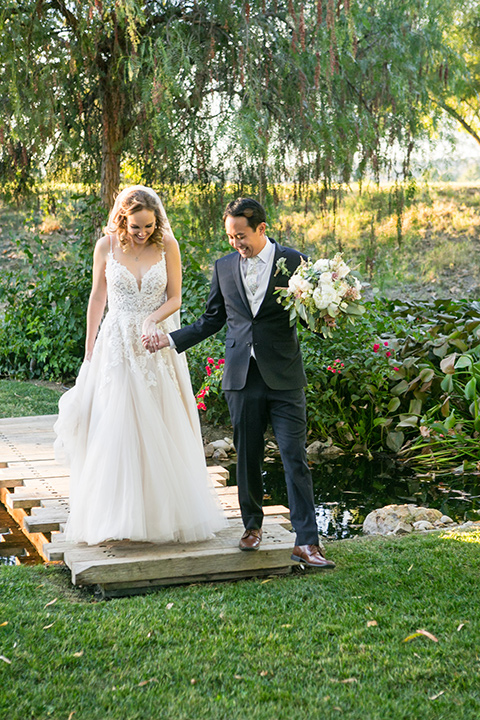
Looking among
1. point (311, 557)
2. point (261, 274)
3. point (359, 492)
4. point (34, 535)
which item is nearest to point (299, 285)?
point (261, 274)

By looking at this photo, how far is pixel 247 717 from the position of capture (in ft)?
8.35

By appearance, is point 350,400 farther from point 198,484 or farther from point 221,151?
point 198,484

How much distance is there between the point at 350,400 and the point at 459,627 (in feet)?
13.2

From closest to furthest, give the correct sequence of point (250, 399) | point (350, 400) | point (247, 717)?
point (247, 717)
point (250, 399)
point (350, 400)

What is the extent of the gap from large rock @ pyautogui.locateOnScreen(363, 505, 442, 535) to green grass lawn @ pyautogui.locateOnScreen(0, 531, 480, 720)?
111cm

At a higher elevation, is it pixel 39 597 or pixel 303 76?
pixel 303 76

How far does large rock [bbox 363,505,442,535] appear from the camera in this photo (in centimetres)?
507

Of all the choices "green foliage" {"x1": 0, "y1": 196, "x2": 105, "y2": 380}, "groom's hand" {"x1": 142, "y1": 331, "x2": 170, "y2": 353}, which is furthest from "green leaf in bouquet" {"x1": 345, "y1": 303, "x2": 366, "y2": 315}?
"green foliage" {"x1": 0, "y1": 196, "x2": 105, "y2": 380}

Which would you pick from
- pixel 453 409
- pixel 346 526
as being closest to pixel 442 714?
pixel 346 526

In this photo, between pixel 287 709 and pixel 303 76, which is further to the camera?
pixel 303 76

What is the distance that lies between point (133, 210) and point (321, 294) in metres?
1.05

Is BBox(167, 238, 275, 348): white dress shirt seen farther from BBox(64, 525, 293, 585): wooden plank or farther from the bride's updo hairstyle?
BBox(64, 525, 293, 585): wooden plank

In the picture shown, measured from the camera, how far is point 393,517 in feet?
16.8

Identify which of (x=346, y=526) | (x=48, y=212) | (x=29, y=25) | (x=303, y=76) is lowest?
(x=346, y=526)
